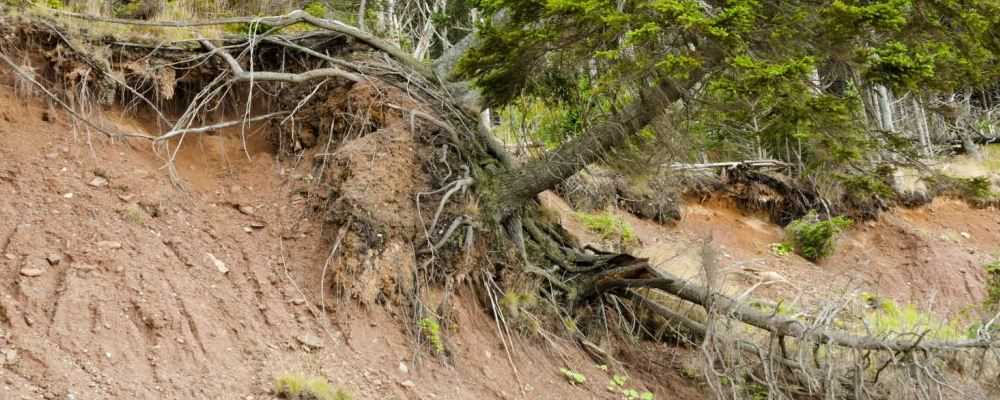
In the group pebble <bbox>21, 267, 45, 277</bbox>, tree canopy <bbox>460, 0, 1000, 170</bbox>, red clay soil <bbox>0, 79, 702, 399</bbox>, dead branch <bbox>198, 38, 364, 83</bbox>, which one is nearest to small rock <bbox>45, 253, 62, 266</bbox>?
red clay soil <bbox>0, 79, 702, 399</bbox>

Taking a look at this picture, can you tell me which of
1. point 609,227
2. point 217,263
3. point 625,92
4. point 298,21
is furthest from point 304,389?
point 609,227

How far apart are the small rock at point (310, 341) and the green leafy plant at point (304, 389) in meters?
0.43

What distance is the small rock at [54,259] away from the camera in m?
5.66

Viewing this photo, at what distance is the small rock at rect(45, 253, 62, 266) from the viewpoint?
566 centimetres

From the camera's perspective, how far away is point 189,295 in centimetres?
596

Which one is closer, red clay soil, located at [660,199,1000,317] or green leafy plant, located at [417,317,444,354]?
green leafy plant, located at [417,317,444,354]

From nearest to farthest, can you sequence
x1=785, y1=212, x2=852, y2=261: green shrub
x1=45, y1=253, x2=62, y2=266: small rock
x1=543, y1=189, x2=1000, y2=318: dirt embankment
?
x1=45, y1=253, x2=62, y2=266: small rock → x1=543, y1=189, x2=1000, y2=318: dirt embankment → x1=785, y1=212, x2=852, y2=261: green shrub

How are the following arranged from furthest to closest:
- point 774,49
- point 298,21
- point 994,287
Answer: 1. point 994,287
2. point 298,21
3. point 774,49

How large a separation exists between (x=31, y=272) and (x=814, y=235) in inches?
469

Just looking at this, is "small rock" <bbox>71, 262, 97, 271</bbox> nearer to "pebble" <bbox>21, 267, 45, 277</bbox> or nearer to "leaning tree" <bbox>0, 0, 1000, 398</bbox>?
"pebble" <bbox>21, 267, 45, 277</bbox>

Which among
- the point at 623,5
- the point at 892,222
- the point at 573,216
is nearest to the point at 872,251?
the point at 892,222

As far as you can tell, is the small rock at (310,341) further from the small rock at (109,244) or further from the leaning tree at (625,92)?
the small rock at (109,244)

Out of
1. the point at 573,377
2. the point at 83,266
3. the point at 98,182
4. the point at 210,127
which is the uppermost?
the point at 210,127

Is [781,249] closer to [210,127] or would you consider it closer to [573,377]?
[573,377]
